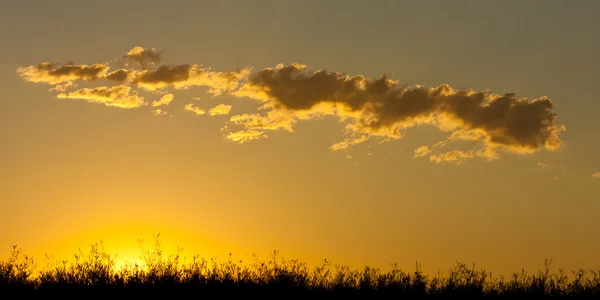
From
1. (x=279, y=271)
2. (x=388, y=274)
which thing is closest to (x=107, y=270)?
(x=279, y=271)

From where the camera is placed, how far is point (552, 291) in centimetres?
1986

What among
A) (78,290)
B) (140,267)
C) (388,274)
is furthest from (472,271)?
(78,290)

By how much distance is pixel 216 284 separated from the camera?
1819cm

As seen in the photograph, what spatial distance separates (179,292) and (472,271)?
23.5 feet

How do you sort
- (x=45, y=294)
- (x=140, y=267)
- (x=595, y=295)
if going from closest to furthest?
(x=45, y=294)
(x=140, y=267)
(x=595, y=295)

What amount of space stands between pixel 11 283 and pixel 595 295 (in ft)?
43.8

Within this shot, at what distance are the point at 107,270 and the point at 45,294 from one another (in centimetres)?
153

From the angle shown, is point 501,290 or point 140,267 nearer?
point 140,267

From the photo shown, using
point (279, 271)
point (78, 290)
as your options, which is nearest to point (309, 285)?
point (279, 271)

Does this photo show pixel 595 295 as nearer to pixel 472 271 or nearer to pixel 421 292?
pixel 472 271

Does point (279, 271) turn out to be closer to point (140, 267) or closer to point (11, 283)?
point (140, 267)

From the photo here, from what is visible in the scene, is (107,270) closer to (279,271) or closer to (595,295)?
(279,271)

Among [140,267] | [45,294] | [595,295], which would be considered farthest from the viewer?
[595,295]

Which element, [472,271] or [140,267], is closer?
[140,267]
